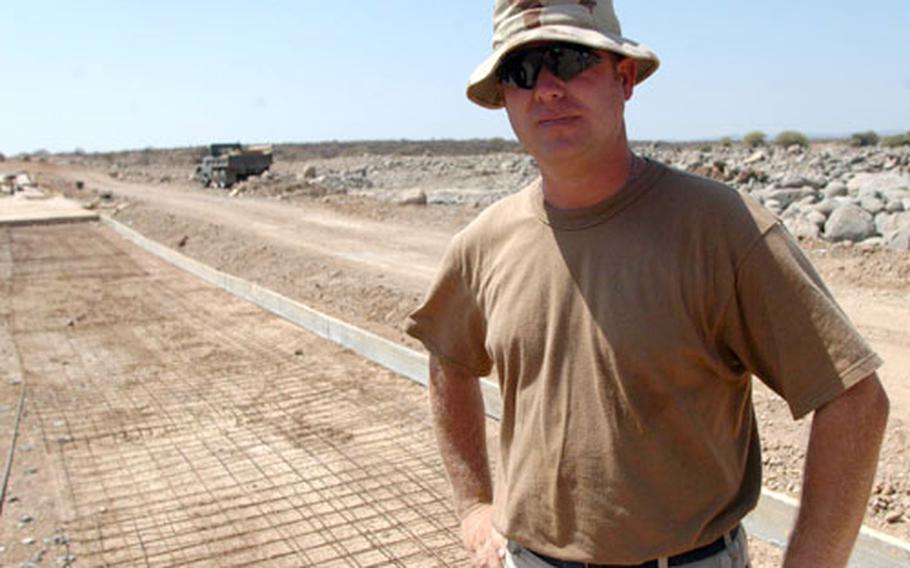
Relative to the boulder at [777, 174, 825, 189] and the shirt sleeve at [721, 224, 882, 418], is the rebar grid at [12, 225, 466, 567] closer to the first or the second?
the shirt sleeve at [721, 224, 882, 418]

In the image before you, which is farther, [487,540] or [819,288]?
[487,540]

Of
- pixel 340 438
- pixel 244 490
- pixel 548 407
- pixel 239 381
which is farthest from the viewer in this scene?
pixel 239 381

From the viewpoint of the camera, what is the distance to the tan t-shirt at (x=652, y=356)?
1.54 m

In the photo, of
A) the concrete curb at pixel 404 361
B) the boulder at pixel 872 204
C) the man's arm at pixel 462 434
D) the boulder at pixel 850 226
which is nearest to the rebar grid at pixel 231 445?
the concrete curb at pixel 404 361

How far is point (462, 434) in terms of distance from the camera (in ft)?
7.25

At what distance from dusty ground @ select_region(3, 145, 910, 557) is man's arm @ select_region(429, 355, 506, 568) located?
2.92 meters

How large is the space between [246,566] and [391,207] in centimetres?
1648

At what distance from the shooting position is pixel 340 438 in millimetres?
5914

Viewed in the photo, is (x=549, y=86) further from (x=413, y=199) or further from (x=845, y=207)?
(x=413, y=199)

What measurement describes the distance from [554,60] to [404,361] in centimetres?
552

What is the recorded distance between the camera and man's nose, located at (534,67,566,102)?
5.70 ft

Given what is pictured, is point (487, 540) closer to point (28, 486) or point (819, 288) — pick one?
point (819, 288)

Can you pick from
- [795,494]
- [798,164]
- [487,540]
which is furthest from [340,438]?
[798,164]

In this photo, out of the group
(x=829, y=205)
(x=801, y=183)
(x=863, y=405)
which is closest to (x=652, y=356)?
(x=863, y=405)
